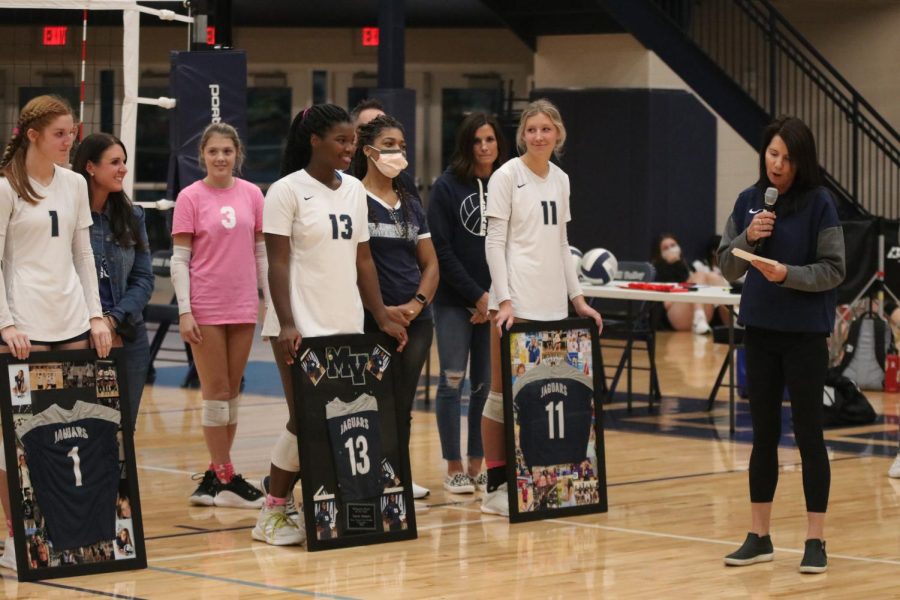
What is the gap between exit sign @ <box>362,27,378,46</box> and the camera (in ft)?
63.9

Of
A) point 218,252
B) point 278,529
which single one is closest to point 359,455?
point 278,529

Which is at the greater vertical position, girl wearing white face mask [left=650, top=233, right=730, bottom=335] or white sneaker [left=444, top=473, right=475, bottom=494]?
girl wearing white face mask [left=650, top=233, right=730, bottom=335]

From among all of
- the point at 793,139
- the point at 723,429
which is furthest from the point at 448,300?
the point at 723,429

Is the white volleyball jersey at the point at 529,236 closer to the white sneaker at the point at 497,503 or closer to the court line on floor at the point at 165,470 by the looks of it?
the white sneaker at the point at 497,503

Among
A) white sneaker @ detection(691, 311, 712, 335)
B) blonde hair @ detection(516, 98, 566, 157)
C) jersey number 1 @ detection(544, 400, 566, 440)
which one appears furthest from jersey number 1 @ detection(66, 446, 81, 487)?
white sneaker @ detection(691, 311, 712, 335)

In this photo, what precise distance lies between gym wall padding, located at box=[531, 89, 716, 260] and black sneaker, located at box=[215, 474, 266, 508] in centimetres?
998

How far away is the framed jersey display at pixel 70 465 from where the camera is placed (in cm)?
532

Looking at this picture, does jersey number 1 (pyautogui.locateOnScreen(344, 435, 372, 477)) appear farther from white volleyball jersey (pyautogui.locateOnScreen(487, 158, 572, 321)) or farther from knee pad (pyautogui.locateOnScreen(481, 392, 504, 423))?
white volleyball jersey (pyautogui.locateOnScreen(487, 158, 572, 321))

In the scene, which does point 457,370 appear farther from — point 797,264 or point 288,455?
point 797,264

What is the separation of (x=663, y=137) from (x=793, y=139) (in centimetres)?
1125

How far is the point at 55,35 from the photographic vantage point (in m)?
19.5

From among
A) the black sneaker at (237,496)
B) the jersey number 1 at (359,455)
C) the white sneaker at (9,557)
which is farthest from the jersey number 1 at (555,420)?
the white sneaker at (9,557)

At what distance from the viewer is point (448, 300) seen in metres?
6.96

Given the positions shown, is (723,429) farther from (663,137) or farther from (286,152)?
(663,137)
